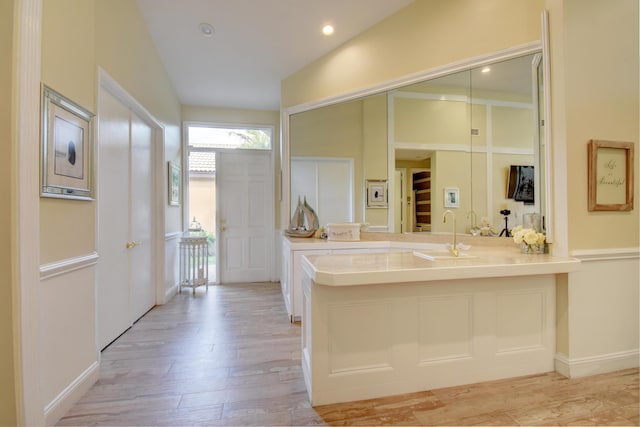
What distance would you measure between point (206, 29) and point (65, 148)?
2201mm

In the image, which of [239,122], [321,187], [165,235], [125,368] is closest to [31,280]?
[125,368]

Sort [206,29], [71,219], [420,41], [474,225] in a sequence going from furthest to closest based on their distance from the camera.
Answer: [206,29] → [420,41] → [474,225] → [71,219]

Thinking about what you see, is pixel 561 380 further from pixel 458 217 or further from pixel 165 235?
pixel 165 235

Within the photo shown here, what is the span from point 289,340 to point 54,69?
260cm

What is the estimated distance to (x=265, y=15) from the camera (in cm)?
301

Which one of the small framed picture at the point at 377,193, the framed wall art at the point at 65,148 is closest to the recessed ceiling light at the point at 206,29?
the framed wall art at the point at 65,148

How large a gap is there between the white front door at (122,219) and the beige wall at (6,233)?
3.29 feet

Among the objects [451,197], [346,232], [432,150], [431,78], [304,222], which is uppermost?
[431,78]

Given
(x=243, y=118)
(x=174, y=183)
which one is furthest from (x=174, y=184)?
(x=243, y=118)

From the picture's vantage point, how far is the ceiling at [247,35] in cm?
290

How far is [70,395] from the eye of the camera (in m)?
1.75

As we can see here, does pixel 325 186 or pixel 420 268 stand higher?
pixel 325 186

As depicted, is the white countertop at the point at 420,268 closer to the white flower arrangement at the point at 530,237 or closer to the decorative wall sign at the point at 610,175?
the white flower arrangement at the point at 530,237

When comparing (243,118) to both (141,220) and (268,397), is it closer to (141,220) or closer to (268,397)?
(141,220)
